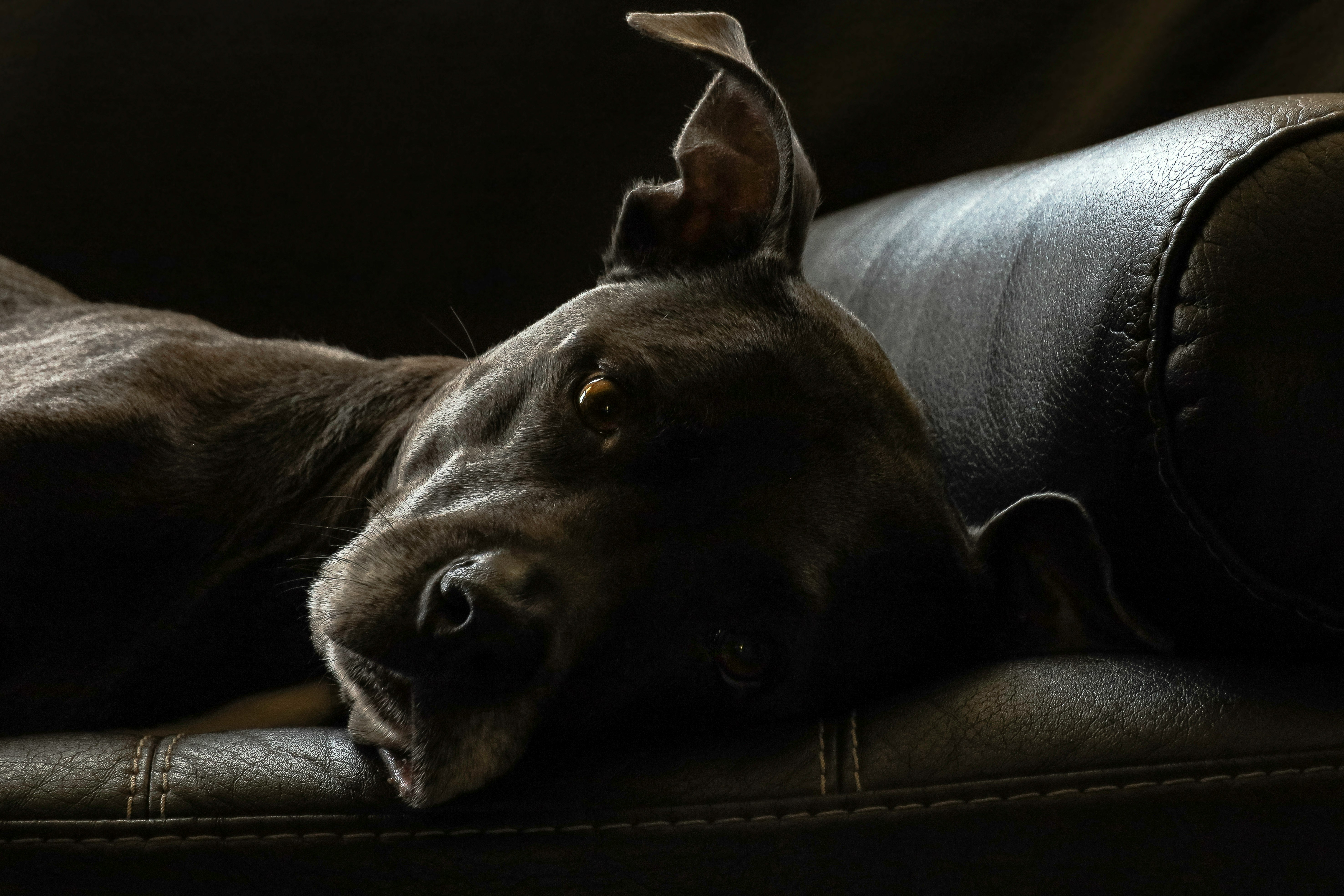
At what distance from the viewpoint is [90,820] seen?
1396mm

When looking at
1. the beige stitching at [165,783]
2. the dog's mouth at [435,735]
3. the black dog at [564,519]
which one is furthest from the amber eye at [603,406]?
the beige stitching at [165,783]

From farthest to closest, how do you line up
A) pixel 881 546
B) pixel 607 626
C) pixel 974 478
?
pixel 974 478 → pixel 881 546 → pixel 607 626

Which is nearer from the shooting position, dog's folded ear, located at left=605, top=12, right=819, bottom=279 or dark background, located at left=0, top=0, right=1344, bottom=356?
dog's folded ear, located at left=605, top=12, right=819, bottom=279

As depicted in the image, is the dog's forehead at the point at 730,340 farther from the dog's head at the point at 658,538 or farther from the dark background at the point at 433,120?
the dark background at the point at 433,120

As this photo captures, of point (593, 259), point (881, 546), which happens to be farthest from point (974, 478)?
point (593, 259)

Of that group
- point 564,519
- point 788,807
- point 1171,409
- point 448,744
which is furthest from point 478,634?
point 1171,409

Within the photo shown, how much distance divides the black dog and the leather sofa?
110 millimetres

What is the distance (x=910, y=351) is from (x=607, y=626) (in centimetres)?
102

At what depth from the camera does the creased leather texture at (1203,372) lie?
1305mm

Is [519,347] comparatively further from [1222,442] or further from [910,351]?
[1222,442]

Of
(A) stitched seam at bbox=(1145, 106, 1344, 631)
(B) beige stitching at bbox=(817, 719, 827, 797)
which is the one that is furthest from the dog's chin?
(A) stitched seam at bbox=(1145, 106, 1344, 631)

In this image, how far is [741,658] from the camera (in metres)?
1.69

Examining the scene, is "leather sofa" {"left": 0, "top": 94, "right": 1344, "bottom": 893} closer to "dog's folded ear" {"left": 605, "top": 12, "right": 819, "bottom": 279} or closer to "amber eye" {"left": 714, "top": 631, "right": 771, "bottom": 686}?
"amber eye" {"left": 714, "top": 631, "right": 771, "bottom": 686}

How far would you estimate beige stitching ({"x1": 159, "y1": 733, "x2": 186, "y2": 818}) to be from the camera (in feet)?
4.60
